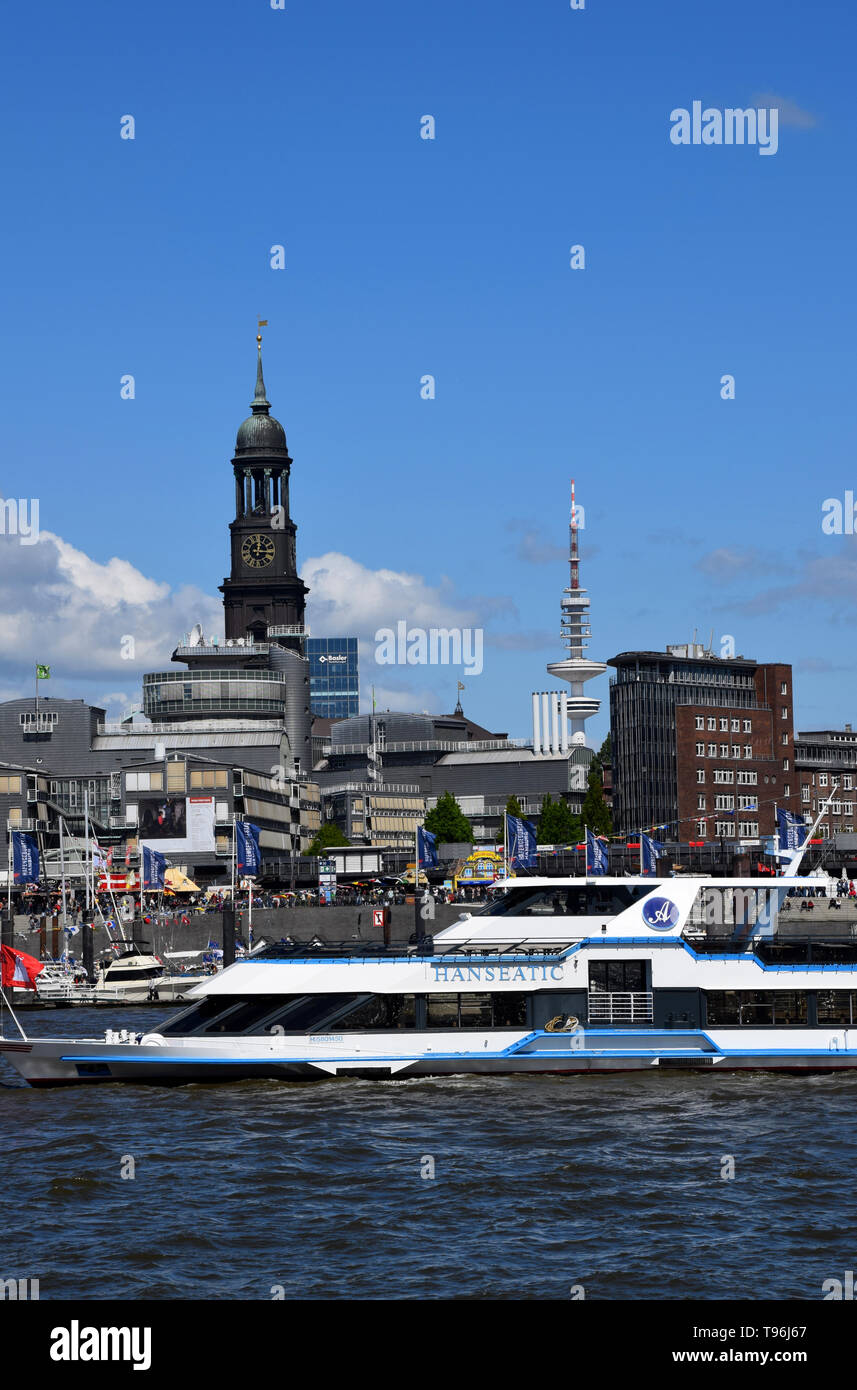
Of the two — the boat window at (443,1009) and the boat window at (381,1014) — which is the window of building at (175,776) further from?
the boat window at (443,1009)

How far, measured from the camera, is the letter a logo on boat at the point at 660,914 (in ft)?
146

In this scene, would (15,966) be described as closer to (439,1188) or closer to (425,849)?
(439,1188)

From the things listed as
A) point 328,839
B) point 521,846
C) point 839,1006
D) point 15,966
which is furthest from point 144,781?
point 839,1006

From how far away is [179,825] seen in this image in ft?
536

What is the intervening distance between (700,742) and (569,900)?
145 meters

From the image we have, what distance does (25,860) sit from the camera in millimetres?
105500

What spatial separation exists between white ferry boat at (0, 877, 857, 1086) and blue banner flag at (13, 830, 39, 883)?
63841mm

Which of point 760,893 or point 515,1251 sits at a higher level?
point 760,893

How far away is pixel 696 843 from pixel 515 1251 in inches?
6226

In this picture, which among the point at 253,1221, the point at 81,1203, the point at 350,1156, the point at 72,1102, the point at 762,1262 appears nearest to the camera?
the point at 762,1262

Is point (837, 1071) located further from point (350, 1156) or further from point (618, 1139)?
point (350, 1156)

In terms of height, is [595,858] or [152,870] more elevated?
[595,858]

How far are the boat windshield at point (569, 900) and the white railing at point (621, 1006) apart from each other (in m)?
2.70
